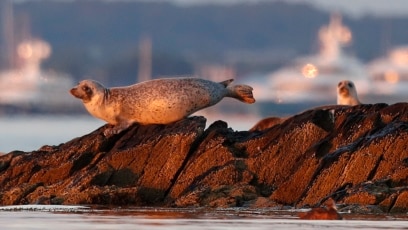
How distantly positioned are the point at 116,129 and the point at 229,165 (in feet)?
9.40

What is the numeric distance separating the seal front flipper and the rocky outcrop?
116 millimetres

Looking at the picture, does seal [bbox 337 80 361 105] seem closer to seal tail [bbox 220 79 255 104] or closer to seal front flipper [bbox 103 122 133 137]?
seal tail [bbox 220 79 255 104]

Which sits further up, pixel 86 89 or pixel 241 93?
pixel 86 89

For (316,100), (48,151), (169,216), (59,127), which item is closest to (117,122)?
(48,151)

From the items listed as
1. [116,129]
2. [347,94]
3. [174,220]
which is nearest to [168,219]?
[174,220]

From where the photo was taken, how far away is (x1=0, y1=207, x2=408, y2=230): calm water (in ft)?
63.6

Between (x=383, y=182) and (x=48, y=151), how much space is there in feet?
19.3

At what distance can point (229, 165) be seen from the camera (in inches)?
933

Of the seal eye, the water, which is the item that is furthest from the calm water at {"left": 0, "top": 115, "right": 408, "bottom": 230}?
the water

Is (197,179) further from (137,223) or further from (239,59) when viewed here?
(239,59)

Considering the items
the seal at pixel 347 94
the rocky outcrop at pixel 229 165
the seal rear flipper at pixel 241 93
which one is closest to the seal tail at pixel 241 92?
the seal rear flipper at pixel 241 93

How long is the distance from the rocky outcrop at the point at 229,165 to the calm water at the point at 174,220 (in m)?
1.03

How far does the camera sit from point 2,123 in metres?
41.4

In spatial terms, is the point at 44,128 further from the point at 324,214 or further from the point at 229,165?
the point at 324,214
